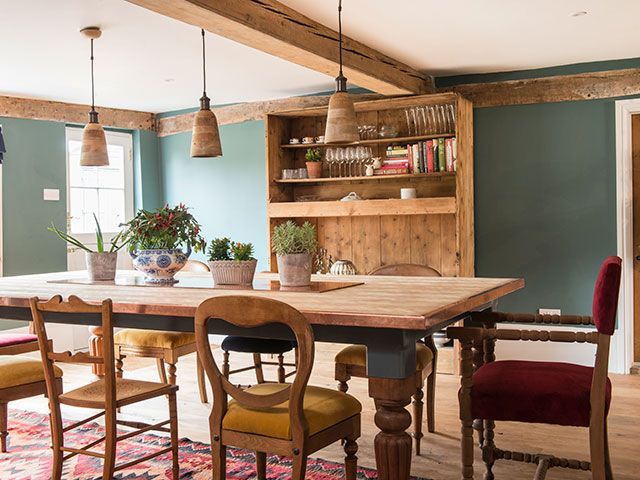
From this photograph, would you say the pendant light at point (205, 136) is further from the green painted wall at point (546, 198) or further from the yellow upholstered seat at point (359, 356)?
the green painted wall at point (546, 198)

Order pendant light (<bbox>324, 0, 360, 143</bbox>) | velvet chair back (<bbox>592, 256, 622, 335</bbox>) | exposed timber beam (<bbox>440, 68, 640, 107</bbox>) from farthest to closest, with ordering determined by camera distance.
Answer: exposed timber beam (<bbox>440, 68, 640, 107</bbox>) < pendant light (<bbox>324, 0, 360, 143</bbox>) < velvet chair back (<bbox>592, 256, 622, 335</bbox>)

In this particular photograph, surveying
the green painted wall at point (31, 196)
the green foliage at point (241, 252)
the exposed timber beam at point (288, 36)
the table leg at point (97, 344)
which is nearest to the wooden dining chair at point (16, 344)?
the table leg at point (97, 344)

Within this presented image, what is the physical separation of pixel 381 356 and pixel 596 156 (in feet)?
12.5

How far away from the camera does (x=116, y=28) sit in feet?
14.2

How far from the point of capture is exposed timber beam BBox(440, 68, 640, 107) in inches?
214

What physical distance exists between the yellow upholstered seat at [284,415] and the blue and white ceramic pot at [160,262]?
4.06 feet

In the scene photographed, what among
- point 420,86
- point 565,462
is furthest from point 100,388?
point 420,86

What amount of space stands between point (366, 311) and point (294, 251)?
87cm

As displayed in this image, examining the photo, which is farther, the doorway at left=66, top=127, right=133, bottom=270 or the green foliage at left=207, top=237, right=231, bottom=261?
the doorway at left=66, top=127, right=133, bottom=270

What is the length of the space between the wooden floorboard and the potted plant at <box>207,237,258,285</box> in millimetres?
977

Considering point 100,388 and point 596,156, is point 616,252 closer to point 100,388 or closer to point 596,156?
point 596,156

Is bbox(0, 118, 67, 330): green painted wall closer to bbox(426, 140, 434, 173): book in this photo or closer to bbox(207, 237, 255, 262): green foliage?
bbox(426, 140, 434, 173): book

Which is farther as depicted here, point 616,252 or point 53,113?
point 53,113

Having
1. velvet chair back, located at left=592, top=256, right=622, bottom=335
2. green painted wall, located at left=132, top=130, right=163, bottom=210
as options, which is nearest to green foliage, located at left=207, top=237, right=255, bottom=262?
velvet chair back, located at left=592, top=256, right=622, bottom=335
